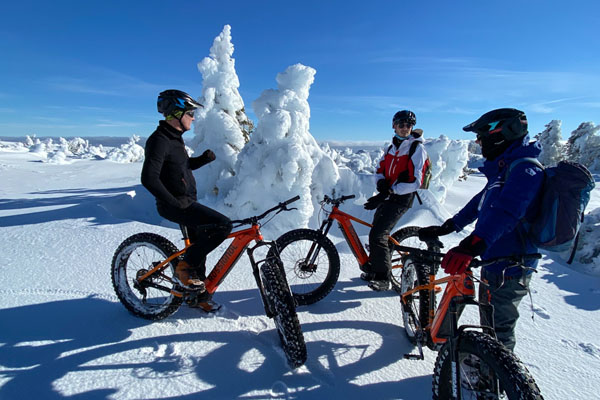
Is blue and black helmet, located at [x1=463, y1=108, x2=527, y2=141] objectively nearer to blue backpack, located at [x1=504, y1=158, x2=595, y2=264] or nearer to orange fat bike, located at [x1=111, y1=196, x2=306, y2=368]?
blue backpack, located at [x1=504, y1=158, x2=595, y2=264]

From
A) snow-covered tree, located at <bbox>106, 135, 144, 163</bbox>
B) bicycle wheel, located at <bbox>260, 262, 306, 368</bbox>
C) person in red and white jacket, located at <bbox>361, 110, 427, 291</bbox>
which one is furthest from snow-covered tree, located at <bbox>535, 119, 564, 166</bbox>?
snow-covered tree, located at <bbox>106, 135, 144, 163</bbox>

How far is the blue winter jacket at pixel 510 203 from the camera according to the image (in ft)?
6.31

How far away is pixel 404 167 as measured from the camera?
4.09 metres

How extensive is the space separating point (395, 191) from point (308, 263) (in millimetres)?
1591

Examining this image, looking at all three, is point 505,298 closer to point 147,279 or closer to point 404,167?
point 404,167

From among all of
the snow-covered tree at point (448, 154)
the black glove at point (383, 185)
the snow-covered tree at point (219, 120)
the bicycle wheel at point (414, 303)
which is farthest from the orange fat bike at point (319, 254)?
the snow-covered tree at point (448, 154)

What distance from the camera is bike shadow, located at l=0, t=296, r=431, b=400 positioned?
91.1 inches

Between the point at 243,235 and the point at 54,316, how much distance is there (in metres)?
2.19

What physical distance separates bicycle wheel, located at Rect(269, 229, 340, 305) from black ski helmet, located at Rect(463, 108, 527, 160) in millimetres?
2201

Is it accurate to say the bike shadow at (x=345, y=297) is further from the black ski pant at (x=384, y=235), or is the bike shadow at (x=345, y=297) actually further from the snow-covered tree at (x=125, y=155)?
the snow-covered tree at (x=125, y=155)

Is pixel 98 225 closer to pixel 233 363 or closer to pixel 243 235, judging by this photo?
pixel 243 235

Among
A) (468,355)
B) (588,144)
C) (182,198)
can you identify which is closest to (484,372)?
(468,355)

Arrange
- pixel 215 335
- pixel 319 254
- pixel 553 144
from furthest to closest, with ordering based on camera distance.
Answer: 1. pixel 553 144
2. pixel 319 254
3. pixel 215 335

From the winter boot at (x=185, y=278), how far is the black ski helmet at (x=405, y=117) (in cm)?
329
